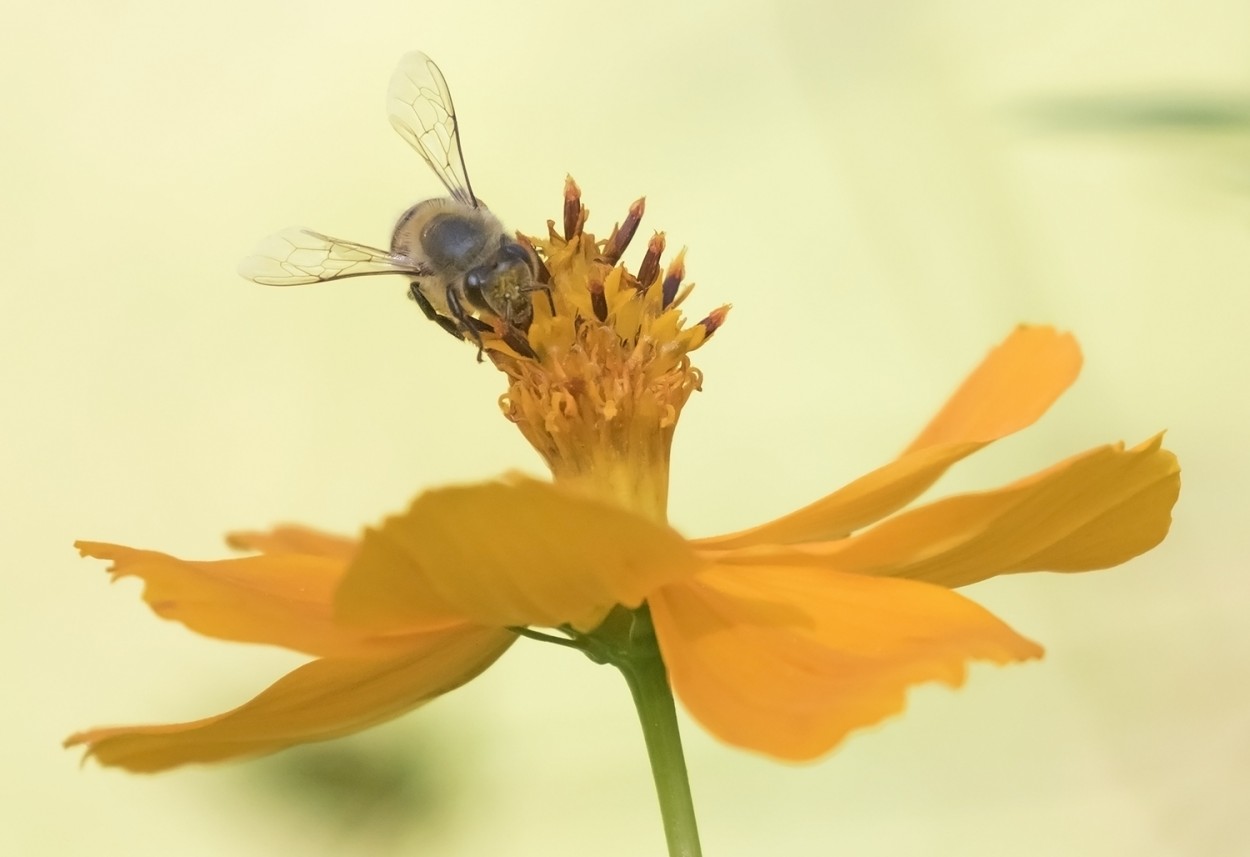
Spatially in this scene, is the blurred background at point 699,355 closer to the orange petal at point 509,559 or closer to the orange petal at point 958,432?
the orange petal at point 958,432

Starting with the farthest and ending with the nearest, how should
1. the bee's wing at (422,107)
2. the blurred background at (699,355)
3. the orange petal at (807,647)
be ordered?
the blurred background at (699,355) → the bee's wing at (422,107) → the orange petal at (807,647)

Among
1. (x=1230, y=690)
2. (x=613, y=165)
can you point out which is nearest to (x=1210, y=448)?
(x=1230, y=690)

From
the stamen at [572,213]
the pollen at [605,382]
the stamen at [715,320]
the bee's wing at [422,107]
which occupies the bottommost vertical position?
the pollen at [605,382]

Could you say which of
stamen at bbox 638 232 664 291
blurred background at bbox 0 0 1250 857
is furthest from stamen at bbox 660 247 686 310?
blurred background at bbox 0 0 1250 857

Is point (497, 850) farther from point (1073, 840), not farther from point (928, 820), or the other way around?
point (1073, 840)

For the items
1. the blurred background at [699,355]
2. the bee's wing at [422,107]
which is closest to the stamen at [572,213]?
the bee's wing at [422,107]

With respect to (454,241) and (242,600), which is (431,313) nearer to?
(454,241)
